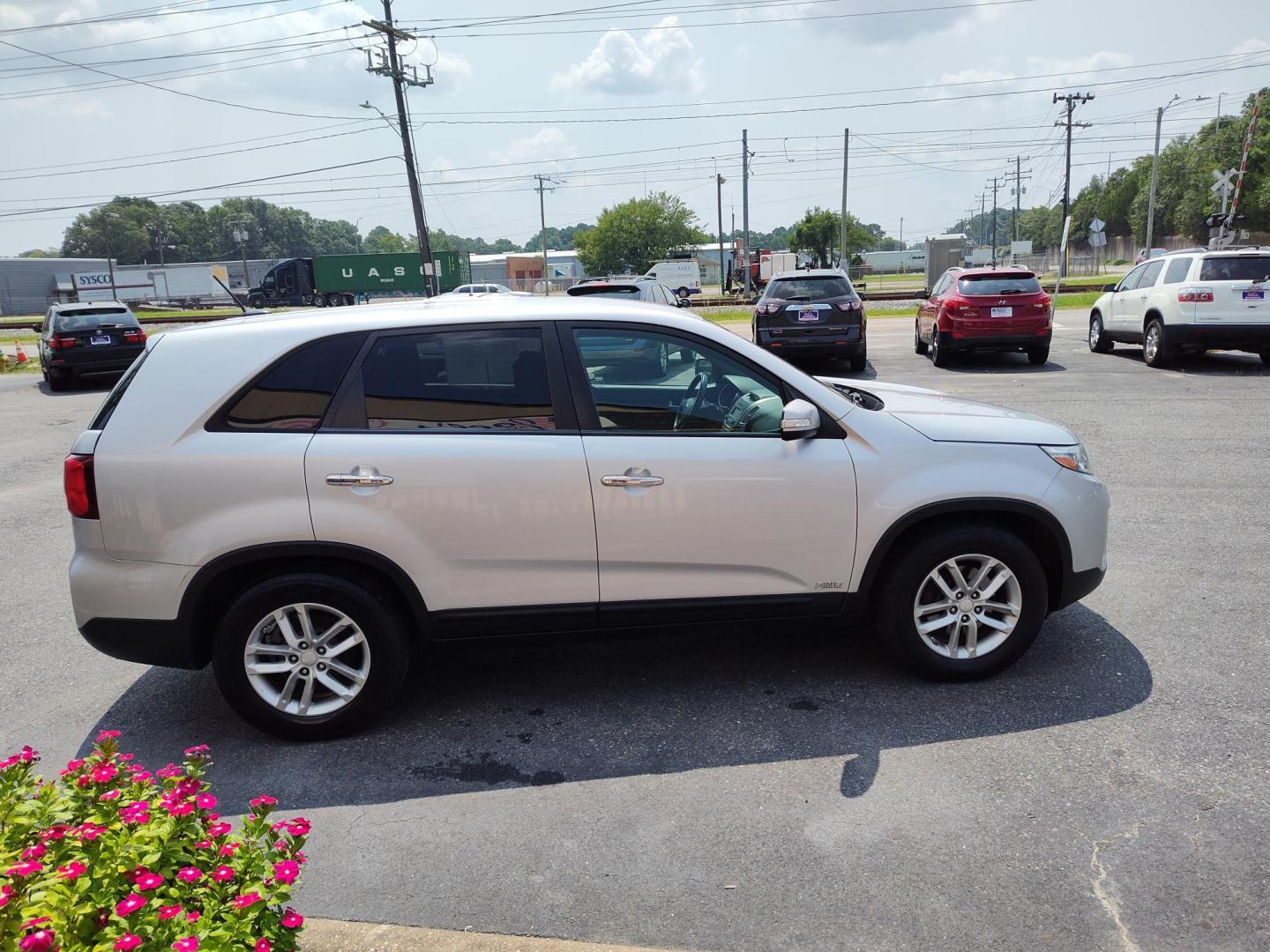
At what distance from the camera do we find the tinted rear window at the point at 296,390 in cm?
378

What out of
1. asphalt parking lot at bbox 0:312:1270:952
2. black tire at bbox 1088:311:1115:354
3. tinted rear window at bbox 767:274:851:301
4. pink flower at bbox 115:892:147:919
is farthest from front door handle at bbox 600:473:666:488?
black tire at bbox 1088:311:1115:354

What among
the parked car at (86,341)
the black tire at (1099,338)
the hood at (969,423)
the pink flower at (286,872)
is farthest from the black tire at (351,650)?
the parked car at (86,341)

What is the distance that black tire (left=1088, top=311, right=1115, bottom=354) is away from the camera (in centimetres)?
1680

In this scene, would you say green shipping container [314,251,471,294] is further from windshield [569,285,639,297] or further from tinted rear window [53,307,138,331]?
windshield [569,285,639,297]

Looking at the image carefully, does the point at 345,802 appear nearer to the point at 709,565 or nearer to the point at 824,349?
the point at 709,565

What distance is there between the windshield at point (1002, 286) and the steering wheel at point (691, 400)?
12.5 m

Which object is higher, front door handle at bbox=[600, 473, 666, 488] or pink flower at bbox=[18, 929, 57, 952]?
front door handle at bbox=[600, 473, 666, 488]

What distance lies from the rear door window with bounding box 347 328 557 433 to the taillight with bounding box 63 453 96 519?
3.33ft

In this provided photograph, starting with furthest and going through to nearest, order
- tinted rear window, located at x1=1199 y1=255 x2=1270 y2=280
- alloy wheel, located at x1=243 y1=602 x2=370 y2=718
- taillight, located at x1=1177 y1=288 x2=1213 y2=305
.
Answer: taillight, located at x1=1177 y1=288 x2=1213 y2=305
tinted rear window, located at x1=1199 y1=255 x2=1270 y2=280
alloy wheel, located at x1=243 y1=602 x2=370 y2=718

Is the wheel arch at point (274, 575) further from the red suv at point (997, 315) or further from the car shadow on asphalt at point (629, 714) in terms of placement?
the red suv at point (997, 315)

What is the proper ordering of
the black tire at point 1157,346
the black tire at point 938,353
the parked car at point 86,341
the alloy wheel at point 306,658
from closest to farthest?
the alloy wheel at point 306,658 < the black tire at point 1157,346 < the black tire at point 938,353 < the parked car at point 86,341

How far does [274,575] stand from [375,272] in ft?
198

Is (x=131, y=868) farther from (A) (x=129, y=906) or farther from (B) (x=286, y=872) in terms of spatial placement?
(B) (x=286, y=872)

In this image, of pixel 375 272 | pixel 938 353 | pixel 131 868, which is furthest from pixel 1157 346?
pixel 375 272
